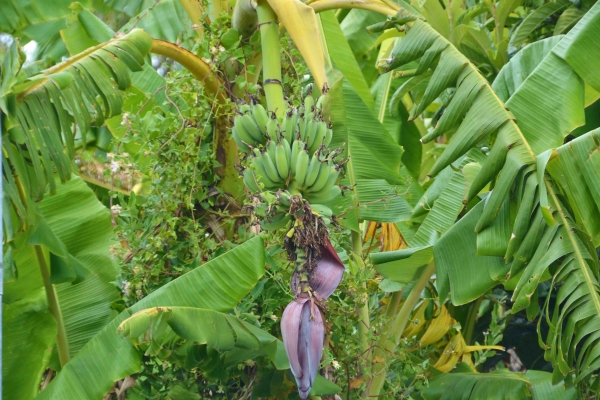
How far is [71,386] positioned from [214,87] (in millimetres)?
999

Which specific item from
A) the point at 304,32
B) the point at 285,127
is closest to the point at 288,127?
the point at 285,127

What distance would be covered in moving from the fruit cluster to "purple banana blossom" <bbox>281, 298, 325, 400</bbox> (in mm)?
240

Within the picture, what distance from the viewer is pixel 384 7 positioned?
2.09m

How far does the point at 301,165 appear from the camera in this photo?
1541 millimetres

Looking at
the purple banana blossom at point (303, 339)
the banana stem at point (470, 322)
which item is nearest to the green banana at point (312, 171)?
the purple banana blossom at point (303, 339)

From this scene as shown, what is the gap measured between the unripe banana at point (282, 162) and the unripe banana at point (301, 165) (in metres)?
0.03

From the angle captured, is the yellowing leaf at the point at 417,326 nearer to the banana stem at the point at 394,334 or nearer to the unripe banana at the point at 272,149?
the banana stem at the point at 394,334

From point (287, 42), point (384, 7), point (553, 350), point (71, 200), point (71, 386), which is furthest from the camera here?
point (71, 200)

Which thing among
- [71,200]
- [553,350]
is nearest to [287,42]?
[71,200]

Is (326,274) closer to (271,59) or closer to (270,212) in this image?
(270,212)

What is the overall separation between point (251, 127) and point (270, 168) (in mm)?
180

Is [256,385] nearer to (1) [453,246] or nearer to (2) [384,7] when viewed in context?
(1) [453,246]

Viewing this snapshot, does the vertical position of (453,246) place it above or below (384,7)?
below

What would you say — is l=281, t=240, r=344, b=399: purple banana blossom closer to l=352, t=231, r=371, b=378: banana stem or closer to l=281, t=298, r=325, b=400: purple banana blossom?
l=281, t=298, r=325, b=400: purple banana blossom
